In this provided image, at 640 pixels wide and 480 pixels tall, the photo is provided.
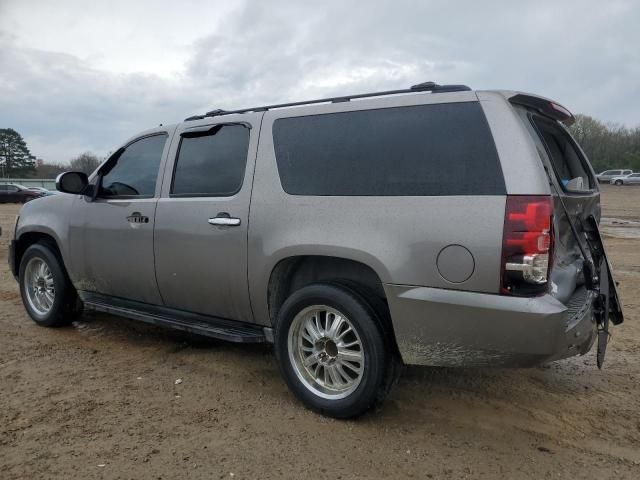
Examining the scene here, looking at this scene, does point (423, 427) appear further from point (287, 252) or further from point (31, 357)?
point (31, 357)

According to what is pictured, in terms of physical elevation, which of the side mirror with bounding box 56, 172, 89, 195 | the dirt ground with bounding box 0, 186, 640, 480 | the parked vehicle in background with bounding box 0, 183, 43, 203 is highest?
the side mirror with bounding box 56, 172, 89, 195

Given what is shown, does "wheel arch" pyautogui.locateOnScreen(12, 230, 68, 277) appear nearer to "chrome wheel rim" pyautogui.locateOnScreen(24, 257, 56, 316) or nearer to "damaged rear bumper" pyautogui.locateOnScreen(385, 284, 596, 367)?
"chrome wheel rim" pyautogui.locateOnScreen(24, 257, 56, 316)

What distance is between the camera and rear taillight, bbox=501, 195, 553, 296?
269 centimetres

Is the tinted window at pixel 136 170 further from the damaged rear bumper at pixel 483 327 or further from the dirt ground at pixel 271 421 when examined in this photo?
the damaged rear bumper at pixel 483 327

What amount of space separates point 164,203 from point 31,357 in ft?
5.74

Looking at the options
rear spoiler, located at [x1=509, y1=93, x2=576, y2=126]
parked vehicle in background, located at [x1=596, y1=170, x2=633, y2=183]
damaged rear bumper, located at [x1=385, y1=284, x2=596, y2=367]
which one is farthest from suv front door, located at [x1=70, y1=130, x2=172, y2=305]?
parked vehicle in background, located at [x1=596, y1=170, x2=633, y2=183]

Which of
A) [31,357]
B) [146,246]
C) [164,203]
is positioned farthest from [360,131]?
[31,357]

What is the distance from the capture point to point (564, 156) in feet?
12.6

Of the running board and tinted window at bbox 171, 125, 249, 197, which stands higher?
tinted window at bbox 171, 125, 249, 197

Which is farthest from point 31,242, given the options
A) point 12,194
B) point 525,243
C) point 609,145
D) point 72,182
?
point 609,145

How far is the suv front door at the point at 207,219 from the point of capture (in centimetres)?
374

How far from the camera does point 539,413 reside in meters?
3.46

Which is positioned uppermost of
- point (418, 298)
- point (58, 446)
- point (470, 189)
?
point (470, 189)

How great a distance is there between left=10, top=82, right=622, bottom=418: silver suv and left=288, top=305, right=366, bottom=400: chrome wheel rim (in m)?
0.01
